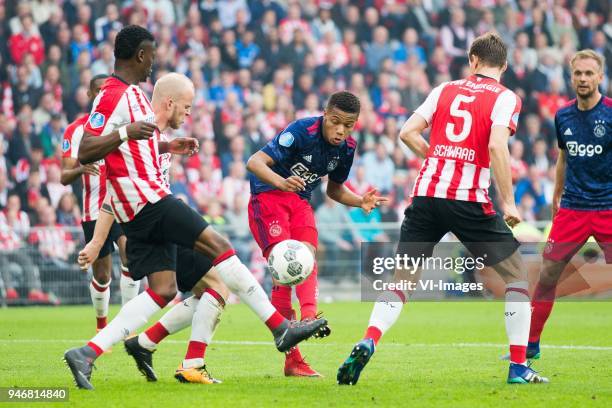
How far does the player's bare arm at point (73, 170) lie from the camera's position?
1126cm

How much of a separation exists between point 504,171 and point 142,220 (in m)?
2.69

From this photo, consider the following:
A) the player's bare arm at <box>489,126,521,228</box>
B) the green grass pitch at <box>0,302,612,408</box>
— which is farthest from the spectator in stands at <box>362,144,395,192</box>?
the player's bare arm at <box>489,126,521,228</box>

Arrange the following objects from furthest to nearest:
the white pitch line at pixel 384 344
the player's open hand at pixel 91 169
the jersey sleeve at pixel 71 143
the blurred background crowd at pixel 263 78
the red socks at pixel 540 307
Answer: the blurred background crowd at pixel 263 78 → the jersey sleeve at pixel 71 143 → the white pitch line at pixel 384 344 → the player's open hand at pixel 91 169 → the red socks at pixel 540 307

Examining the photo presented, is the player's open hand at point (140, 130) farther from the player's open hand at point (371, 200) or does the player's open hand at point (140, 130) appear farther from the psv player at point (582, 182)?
the psv player at point (582, 182)

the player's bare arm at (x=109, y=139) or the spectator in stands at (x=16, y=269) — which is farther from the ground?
the player's bare arm at (x=109, y=139)

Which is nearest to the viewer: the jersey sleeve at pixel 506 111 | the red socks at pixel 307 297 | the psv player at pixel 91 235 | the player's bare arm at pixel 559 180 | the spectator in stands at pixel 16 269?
the jersey sleeve at pixel 506 111

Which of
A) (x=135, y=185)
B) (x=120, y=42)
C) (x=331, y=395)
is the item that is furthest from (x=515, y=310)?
(x=120, y=42)

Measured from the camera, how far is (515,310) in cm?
830

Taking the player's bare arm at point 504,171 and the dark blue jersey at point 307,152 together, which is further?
the dark blue jersey at point 307,152

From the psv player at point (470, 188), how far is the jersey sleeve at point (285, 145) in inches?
41.5

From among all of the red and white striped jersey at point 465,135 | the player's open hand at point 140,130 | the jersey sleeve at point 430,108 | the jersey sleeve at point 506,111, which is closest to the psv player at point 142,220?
the player's open hand at point 140,130

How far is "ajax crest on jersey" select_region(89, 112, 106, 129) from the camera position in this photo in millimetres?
7805

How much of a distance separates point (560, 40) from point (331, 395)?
20.5 m

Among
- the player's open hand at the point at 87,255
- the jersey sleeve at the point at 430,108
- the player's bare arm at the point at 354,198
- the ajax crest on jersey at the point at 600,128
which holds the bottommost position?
the player's open hand at the point at 87,255
